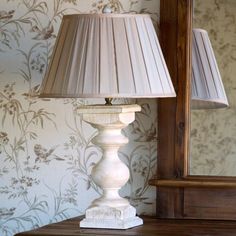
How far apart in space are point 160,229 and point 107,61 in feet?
1.56

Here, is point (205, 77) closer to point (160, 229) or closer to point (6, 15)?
point (160, 229)

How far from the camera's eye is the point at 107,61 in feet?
5.57

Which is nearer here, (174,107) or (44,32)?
(174,107)

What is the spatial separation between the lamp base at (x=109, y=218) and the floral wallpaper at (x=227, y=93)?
289mm

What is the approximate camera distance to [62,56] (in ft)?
5.72

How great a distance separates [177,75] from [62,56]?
382 millimetres

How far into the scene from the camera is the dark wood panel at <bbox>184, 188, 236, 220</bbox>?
194 centimetres

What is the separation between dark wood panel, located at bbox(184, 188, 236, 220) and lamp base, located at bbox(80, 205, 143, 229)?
0.22 metres

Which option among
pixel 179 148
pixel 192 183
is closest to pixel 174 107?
pixel 179 148

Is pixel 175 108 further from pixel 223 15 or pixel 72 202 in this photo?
pixel 72 202

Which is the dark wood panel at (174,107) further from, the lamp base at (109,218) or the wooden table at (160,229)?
the lamp base at (109,218)

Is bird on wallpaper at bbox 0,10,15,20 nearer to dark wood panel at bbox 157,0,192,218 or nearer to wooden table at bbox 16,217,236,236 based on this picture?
dark wood panel at bbox 157,0,192,218

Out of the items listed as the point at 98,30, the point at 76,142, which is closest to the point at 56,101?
the point at 76,142

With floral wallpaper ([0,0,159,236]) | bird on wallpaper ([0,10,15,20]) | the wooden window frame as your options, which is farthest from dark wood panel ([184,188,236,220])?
bird on wallpaper ([0,10,15,20])
